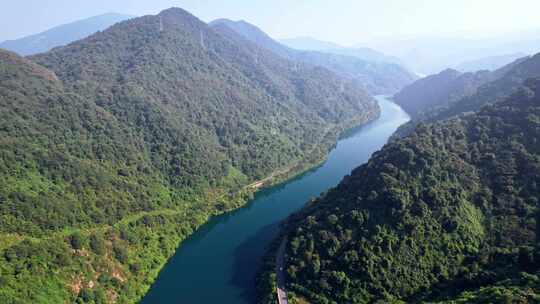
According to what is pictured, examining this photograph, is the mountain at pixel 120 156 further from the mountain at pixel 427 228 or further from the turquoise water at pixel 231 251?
the mountain at pixel 427 228

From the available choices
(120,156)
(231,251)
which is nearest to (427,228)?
(231,251)

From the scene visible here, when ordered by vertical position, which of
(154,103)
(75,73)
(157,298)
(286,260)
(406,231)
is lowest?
(157,298)

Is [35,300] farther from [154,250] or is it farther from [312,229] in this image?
[312,229]

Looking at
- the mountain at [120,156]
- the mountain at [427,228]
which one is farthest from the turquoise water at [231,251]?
the mountain at [427,228]

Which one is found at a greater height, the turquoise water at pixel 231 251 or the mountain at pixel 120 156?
the mountain at pixel 120 156

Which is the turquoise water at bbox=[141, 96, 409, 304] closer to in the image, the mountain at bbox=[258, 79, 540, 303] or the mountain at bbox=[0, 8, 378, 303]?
the mountain at bbox=[0, 8, 378, 303]

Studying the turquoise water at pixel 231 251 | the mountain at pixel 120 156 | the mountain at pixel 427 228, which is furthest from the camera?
the mountain at pixel 120 156

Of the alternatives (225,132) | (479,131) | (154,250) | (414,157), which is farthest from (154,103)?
(479,131)
